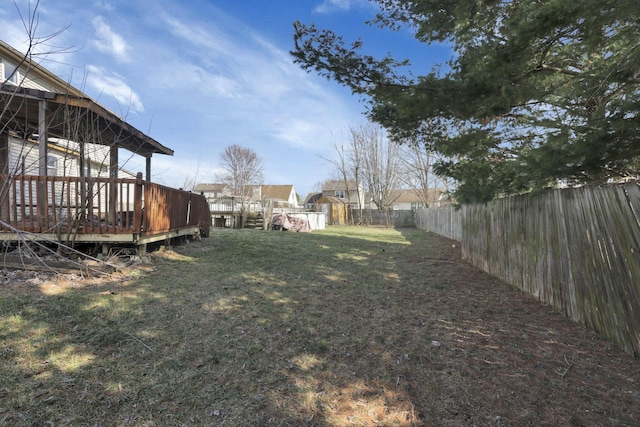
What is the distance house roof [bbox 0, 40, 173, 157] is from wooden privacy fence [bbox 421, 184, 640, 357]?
16.5 feet

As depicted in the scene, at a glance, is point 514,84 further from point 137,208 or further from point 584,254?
point 137,208

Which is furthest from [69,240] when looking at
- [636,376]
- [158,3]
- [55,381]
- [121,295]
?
[636,376]

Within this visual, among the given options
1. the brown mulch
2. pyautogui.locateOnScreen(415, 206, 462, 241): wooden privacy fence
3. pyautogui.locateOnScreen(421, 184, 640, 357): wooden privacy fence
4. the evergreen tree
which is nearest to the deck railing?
the evergreen tree

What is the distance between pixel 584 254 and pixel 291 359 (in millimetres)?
3154

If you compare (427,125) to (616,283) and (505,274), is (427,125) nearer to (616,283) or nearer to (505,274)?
(505,274)

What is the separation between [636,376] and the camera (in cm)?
248

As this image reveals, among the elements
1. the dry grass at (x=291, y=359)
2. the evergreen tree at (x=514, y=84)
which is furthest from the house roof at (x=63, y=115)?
the evergreen tree at (x=514, y=84)

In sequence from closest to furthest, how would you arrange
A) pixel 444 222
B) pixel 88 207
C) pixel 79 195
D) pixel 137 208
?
pixel 88 207
pixel 137 208
pixel 79 195
pixel 444 222

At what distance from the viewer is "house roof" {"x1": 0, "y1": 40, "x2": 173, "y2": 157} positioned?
4.74 m

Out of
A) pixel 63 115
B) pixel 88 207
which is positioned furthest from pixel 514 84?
pixel 63 115

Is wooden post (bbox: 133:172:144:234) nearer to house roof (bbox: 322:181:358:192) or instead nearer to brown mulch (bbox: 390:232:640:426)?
brown mulch (bbox: 390:232:640:426)

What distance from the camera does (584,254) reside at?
10.9 ft

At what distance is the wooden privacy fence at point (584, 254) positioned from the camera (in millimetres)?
2752

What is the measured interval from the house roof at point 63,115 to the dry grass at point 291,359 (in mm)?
1901
